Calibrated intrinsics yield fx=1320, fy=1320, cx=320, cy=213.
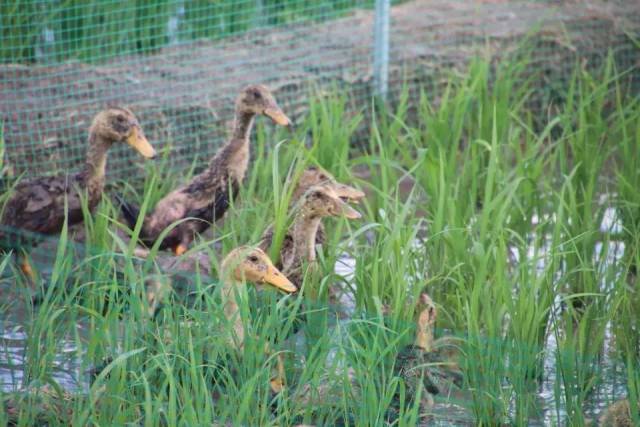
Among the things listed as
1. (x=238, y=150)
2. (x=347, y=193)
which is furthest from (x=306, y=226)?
(x=238, y=150)

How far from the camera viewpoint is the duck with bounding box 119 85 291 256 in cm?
654

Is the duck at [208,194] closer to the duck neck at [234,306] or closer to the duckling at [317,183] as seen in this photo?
the duckling at [317,183]

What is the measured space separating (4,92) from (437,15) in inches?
153

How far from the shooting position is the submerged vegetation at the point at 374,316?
14.9 ft

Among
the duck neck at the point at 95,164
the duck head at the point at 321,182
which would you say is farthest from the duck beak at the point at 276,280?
the duck neck at the point at 95,164

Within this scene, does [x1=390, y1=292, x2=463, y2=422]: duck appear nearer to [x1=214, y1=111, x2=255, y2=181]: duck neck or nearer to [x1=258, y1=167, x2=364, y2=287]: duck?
[x1=258, y1=167, x2=364, y2=287]: duck

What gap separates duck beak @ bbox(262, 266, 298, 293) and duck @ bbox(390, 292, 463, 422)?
54 cm

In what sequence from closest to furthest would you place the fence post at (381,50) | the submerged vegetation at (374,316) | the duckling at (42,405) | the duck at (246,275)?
the duckling at (42,405) < the submerged vegetation at (374,316) < the duck at (246,275) < the fence post at (381,50)

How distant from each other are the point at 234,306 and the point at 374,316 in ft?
1.84

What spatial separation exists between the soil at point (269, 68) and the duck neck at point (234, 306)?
1.84m

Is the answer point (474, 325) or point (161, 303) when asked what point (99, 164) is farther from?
point (474, 325)

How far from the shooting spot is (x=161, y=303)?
5.88 m

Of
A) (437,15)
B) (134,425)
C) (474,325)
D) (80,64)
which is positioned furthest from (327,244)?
(437,15)

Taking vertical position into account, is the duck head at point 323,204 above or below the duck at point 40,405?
above
